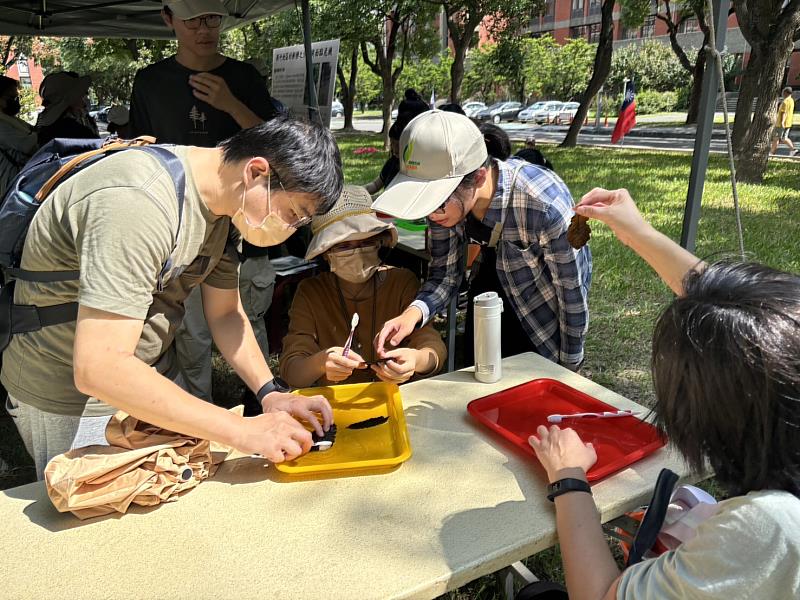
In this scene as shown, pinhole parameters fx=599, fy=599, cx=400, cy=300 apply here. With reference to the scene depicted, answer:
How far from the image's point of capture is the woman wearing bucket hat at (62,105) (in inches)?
174

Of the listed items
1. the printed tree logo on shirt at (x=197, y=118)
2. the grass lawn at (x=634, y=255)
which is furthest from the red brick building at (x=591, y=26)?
the printed tree logo on shirt at (x=197, y=118)

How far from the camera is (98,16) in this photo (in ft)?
18.3

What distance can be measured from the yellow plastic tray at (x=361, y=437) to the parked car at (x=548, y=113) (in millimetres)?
31538

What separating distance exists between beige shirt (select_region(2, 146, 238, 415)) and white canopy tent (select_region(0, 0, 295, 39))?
3.96m

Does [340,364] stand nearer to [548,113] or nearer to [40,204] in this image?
[40,204]

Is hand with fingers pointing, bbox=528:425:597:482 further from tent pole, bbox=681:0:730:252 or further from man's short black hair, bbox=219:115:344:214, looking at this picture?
tent pole, bbox=681:0:730:252

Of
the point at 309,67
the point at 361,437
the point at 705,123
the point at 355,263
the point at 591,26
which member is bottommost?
the point at 361,437

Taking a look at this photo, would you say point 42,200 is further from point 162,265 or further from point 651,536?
point 651,536

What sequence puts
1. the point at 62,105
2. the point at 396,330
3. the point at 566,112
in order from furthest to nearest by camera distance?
the point at 566,112 → the point at 62,105 → the point at 396,330

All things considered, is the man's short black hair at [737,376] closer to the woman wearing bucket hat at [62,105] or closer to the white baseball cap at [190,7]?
the white baseball cap at [190,7]

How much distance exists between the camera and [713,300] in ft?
2.96

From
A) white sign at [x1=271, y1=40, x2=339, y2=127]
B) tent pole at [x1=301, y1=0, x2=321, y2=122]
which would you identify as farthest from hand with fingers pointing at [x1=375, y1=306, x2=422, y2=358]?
tent pole at [x1=301, y1=0, x2=321, y2=122]

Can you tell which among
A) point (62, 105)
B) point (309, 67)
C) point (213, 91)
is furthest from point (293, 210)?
point (62, 105)

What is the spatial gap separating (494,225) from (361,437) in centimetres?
89
